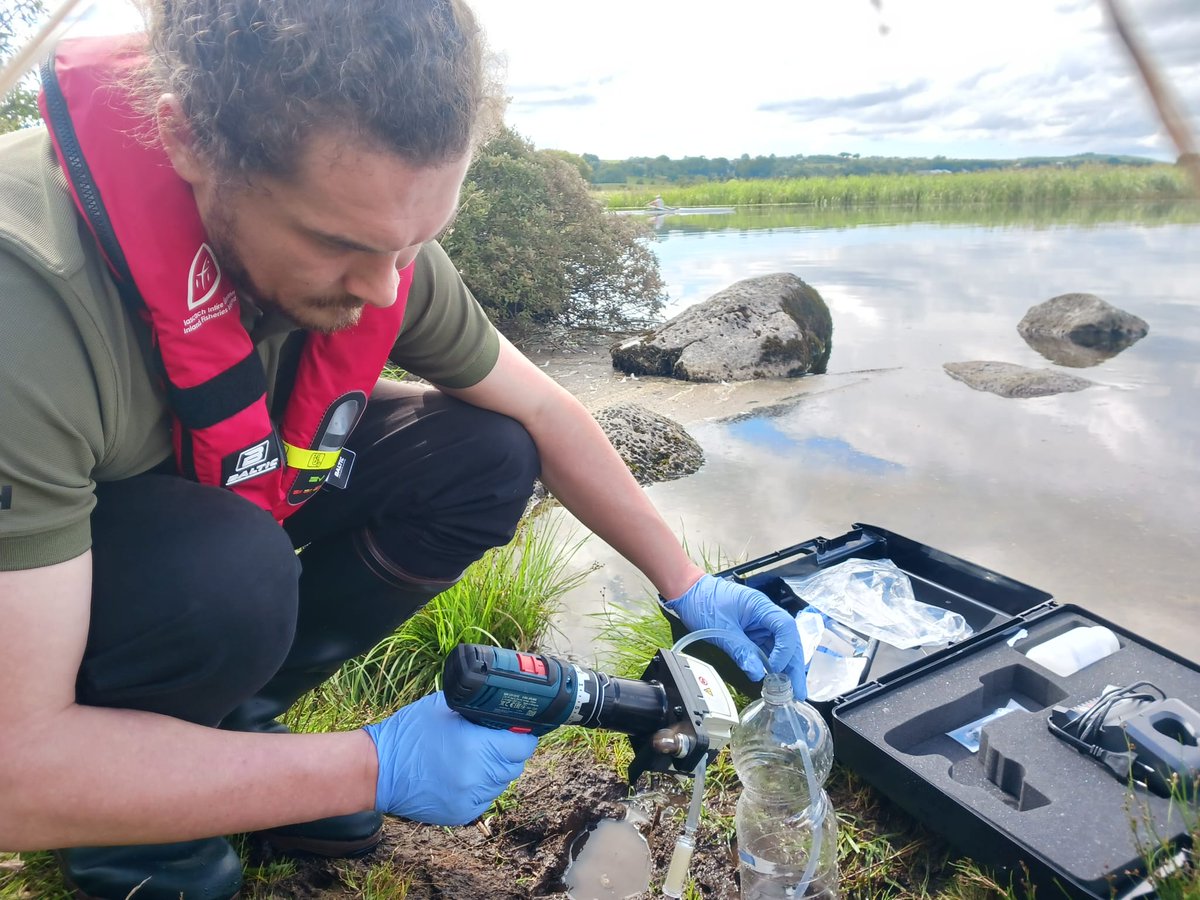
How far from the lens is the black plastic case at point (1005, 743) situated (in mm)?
1740

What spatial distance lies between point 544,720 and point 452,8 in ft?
4.39

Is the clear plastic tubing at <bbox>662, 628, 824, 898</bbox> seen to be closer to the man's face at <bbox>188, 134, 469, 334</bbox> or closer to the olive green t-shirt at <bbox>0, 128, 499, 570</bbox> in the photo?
the man's face at <bbox>188, 134, 469, 334</bbox>

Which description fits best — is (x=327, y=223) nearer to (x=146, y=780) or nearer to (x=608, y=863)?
(x=146, y=780)

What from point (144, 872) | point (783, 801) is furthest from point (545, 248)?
point (144, 872)

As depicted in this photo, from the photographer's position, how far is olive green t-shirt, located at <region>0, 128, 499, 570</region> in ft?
4.08

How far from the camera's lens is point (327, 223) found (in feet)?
4.77

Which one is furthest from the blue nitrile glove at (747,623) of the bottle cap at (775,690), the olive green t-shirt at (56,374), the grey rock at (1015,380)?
the grey rock at (1015,380)

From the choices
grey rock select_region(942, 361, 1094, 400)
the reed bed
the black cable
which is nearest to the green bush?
grey rock select_region(942, 361, 1094, 400)

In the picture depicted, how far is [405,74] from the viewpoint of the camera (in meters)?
1.37

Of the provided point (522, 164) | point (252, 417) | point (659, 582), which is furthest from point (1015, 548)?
point (522, 164)

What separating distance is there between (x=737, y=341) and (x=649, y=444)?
238cm

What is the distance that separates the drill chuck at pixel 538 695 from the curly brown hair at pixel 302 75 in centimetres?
92

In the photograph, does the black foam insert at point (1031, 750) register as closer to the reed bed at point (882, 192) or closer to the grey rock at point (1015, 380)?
the grey rock at point (1015, 380)

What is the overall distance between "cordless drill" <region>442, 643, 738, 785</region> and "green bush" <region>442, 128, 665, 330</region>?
5.44m
